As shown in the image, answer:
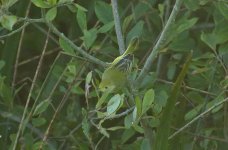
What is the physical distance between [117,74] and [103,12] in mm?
414

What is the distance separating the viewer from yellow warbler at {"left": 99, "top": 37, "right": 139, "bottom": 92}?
101 centimetres

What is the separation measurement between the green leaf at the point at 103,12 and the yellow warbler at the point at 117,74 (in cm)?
35

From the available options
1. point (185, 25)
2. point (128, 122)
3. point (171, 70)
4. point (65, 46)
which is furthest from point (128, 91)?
point (171, 70)

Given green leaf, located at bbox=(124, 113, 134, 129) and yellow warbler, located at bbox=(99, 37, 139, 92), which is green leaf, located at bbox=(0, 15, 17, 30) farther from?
green leaf, located at bbox=(124, 113, 134, 129)

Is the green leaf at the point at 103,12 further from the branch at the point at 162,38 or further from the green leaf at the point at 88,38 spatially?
the branch at the point at 162,38

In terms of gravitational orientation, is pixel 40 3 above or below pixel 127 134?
above

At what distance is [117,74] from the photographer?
1021mm

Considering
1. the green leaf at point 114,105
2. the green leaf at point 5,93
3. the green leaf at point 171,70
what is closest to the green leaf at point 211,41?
the green leaf at point 171,70

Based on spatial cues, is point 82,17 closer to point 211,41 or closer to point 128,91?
point 128,91

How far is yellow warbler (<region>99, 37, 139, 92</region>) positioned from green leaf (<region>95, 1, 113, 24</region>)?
35cm

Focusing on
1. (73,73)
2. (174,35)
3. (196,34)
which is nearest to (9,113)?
(73,73)

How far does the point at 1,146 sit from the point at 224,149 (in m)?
0.50

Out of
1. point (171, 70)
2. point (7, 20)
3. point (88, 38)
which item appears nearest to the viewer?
point (7, 20)

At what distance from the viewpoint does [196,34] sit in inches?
73.4
